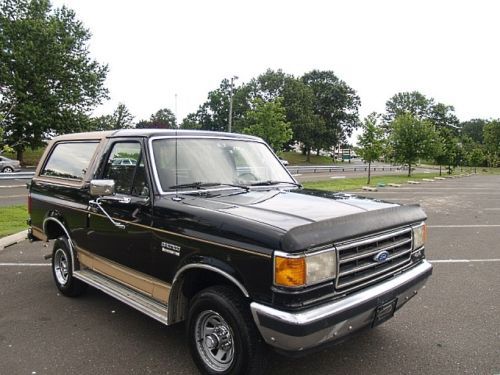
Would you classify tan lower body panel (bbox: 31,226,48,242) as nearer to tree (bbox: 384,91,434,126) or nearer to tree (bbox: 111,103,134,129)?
tree (bbox: 111,103,134,129)

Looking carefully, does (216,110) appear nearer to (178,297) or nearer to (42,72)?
(42,72)

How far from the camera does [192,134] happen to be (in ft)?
14.2

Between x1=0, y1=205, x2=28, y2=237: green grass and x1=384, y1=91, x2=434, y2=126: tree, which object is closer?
x1=0, y1=205, x2=28, y2=237: green grass

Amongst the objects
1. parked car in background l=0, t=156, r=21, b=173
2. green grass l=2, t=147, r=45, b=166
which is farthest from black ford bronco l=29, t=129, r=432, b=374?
green grass l=2, t=147, r=45, b=166

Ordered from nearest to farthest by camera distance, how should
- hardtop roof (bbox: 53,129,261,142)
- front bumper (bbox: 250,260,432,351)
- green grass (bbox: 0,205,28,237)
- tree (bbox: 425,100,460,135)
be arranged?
front bumper (bbox: 250,260,432,351)
hardtop roof (bbox: 53,129,261,142)
green grass (bbox: 0,205,28,237)
tree (bbox: 425,100,460,135)

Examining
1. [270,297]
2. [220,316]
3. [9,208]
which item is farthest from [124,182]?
[9,208]

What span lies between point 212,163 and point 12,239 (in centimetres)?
585

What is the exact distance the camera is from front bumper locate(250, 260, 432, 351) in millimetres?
2631

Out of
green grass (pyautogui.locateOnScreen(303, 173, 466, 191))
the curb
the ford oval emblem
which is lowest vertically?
the curb

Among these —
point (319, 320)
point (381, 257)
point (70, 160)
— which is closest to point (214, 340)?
point (319, 320)

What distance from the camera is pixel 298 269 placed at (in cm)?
266

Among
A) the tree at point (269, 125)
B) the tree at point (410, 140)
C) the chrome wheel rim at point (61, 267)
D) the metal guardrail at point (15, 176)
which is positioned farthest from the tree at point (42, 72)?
the chrome wheel rim at point (61, 267)

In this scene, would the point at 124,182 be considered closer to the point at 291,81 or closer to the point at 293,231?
the point at 293,231

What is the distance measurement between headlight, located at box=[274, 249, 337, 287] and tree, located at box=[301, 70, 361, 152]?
214 feet
